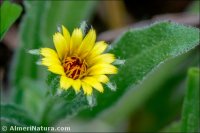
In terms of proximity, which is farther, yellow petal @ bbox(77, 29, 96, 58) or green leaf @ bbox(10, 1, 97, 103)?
green leaf @ bbox(10, 1, 97, 103)

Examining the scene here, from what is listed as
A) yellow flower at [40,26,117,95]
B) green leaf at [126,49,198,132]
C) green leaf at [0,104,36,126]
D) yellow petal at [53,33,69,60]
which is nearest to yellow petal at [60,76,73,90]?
yellow flower at [40,26,117,95]

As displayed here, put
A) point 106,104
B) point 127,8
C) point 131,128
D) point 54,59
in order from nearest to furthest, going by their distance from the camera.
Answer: point 54,59
point 106,104
point 131,128
point 127,8

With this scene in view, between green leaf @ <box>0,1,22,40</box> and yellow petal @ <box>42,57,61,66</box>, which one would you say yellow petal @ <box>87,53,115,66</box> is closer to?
yellow petal @ <box>42,57,61,66</box>

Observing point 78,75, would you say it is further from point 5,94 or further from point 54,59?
point 5,94

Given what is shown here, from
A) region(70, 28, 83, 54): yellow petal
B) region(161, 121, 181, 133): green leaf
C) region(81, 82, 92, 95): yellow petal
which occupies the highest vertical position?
region(70, 28, 83, 54): yellow petal

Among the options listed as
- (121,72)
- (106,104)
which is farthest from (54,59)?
(106,104)
